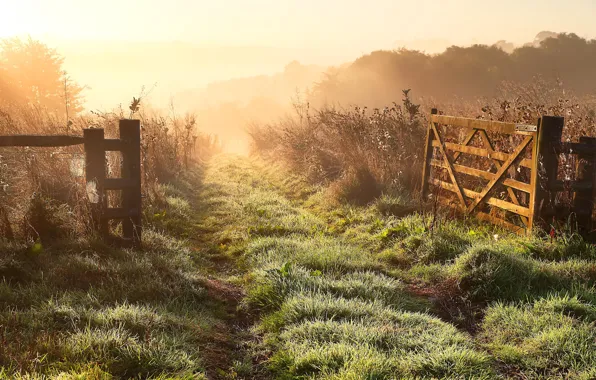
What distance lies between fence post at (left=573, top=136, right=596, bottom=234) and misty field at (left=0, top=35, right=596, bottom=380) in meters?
0.18

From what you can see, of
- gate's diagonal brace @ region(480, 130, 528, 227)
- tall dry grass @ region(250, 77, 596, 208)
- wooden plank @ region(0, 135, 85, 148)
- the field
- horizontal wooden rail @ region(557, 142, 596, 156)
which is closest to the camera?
the field

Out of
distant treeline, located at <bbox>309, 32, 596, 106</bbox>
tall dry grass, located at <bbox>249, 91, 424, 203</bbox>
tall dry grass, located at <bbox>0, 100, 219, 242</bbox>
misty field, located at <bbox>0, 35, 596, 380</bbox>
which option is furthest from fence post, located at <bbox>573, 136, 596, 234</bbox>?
distant treeline, located at <bbox>309, 32, 596, 106</bbox>

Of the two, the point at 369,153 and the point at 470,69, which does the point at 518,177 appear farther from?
the point at 470,69

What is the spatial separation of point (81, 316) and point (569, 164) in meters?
6.72

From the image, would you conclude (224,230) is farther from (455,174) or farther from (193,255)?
(455,174)

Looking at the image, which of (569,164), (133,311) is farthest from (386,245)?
(133,311)

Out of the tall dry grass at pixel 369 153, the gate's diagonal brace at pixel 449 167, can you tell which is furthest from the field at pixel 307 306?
the tall dry grass at pixel 369 153

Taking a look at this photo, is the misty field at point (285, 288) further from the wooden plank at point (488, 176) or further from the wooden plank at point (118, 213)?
the wooden plank at point (488, 176)

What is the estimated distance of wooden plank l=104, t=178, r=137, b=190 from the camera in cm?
627

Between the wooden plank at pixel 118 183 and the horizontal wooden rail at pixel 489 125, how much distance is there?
5655mm

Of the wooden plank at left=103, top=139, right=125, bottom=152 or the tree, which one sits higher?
the tree

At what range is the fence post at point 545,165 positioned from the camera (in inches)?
258

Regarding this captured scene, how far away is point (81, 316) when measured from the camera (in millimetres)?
4055

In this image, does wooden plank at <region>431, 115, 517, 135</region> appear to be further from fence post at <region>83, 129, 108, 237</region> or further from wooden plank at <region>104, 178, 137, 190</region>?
fence post at <region>83, 129, 108, 237</region>
